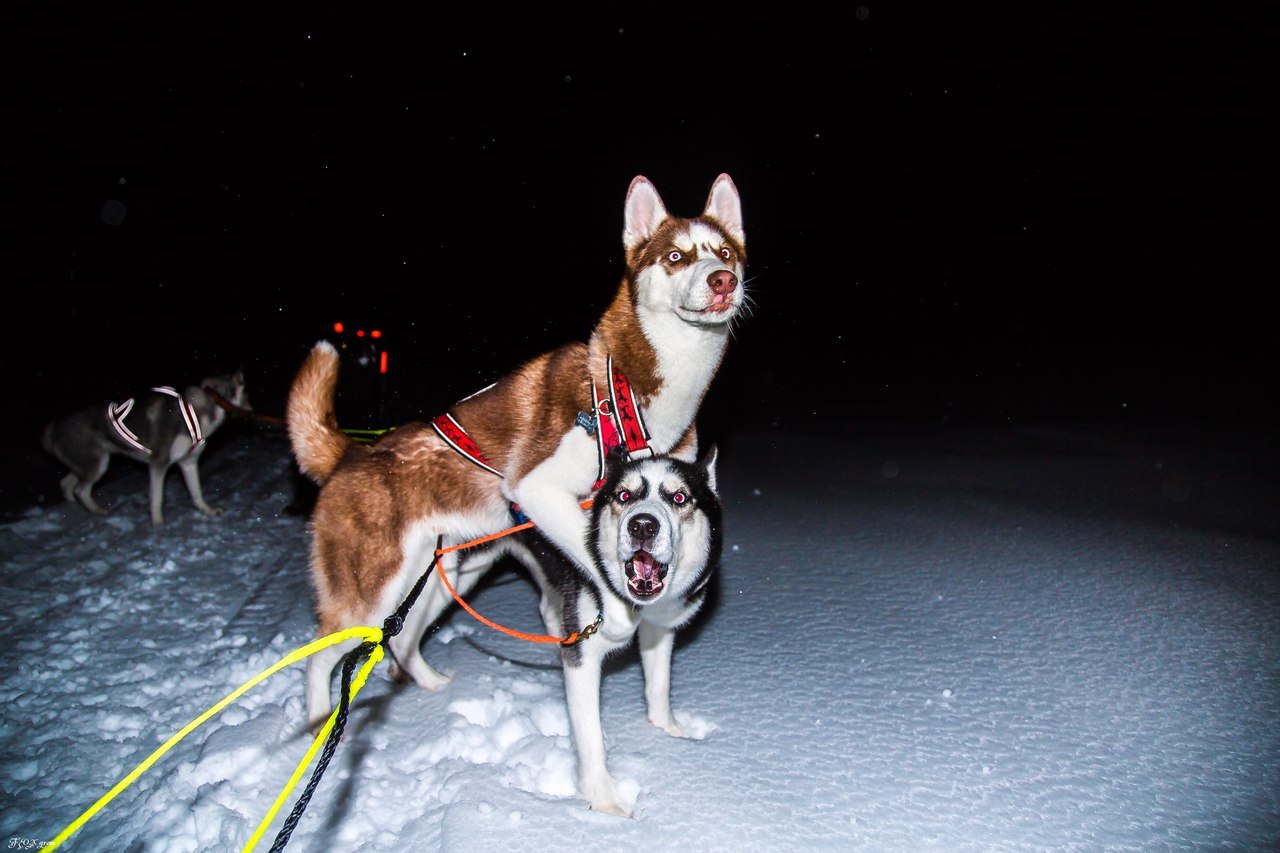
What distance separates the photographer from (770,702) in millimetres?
2674

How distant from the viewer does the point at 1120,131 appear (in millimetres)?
45250

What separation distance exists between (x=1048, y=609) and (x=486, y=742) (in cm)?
282

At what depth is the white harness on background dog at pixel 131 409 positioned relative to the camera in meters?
5.45

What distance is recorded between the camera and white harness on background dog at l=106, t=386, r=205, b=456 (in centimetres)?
545

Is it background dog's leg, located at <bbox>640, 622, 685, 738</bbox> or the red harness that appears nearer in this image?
the red harness

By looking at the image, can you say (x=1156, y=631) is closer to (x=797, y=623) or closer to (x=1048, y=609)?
(x=1048, y=609)

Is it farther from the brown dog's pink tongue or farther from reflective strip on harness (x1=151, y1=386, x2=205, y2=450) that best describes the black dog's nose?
reflective strip on harness (x1=151, y1=386, x2=205, y2=450)

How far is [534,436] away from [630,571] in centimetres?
67

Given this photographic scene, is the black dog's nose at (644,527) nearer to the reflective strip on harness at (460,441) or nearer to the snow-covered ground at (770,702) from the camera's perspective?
the reflective strip on harness at (460,441)

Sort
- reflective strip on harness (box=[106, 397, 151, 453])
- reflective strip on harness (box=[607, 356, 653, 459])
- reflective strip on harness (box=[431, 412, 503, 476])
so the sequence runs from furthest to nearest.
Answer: reflective strip on harness (box=[106, 397, 151, 453])
reflective strip on harness (box=[431, 412, 503, 476])
reflective strip on harness (box=[607, 356, 653, 459])

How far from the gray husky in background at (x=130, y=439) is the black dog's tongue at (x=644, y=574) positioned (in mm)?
4889

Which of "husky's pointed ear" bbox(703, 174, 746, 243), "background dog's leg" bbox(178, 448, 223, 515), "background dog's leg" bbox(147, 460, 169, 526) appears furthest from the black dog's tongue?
"background dog's leg" bbox(178, 448, 223, 515)

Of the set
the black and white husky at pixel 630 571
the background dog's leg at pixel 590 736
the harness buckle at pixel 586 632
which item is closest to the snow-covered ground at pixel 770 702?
the background dog's leg at pixel 590 736

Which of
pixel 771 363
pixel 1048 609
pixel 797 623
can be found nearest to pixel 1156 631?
pixel 1048 609
